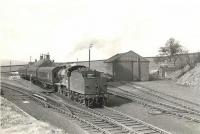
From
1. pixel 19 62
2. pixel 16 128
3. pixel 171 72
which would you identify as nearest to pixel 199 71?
pixel 171 72

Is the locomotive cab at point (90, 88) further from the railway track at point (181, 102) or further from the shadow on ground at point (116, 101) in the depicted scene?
the railway track at point (181, 102)

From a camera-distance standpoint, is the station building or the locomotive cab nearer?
the locomotive cab

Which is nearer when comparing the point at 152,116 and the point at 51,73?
the point at 152,116

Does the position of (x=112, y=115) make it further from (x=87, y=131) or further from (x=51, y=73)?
(x=51, y=73)

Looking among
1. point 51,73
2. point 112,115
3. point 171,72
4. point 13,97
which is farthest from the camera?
point 171,72

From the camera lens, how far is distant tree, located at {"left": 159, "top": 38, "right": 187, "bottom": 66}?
50.4 meters

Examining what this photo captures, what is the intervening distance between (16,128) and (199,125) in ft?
32.5

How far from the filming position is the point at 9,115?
795 inches

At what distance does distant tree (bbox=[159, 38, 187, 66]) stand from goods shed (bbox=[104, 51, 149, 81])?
4.53 m

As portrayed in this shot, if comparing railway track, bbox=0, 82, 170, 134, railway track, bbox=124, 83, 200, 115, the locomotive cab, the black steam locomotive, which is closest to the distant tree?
railway track, bbox=124, 83, 200, 115

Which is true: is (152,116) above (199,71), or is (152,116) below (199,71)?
below

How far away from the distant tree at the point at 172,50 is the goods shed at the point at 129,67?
4.53m

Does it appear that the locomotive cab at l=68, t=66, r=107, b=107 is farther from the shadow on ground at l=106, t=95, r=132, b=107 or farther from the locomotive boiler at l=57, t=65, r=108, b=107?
the shadow on ground at l=106, t=95, r=132, b=107

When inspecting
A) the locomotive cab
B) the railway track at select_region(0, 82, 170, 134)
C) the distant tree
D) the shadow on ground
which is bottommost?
the railway track at select_region(0, 82, 170, 134)
